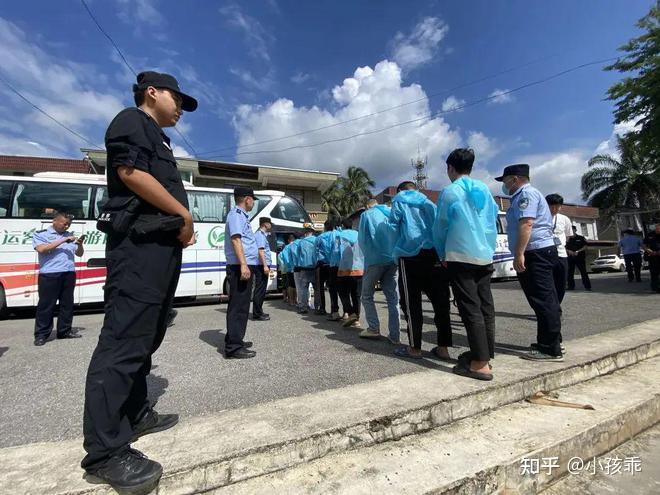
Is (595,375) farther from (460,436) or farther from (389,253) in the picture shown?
(389,253)

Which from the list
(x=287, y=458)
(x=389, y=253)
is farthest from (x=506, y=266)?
(x=287, y=458)

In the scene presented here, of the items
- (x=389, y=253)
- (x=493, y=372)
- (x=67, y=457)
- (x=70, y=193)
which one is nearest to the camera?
(x=67, y=457)

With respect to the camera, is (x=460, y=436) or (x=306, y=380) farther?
(x=306, y=380)

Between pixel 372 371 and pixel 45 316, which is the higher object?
pixel 45 316

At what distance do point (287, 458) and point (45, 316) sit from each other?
4.77 m

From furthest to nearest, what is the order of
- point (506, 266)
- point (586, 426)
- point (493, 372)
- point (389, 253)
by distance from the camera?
point (506, 266) < point (389, 253) < point (493, 372) < point (586, 426)

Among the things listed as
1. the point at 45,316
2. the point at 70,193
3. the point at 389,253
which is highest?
the point at 70,193

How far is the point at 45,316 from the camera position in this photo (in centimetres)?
479

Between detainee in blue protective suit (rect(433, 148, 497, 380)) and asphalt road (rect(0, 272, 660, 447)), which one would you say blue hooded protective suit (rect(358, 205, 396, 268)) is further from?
asphalt road (rect(0, 272, 660, 447))

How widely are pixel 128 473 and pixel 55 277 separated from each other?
4.61m

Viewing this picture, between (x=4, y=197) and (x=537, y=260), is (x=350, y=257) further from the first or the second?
(x=4, y=197)

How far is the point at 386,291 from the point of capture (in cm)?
440

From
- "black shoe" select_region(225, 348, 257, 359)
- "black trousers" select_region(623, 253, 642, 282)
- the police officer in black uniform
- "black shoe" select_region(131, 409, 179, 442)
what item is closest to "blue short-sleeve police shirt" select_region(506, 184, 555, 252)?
"black shoe" select_region(225, 348, 257, 359)

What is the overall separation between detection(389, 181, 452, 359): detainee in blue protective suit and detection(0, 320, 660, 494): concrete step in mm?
514
